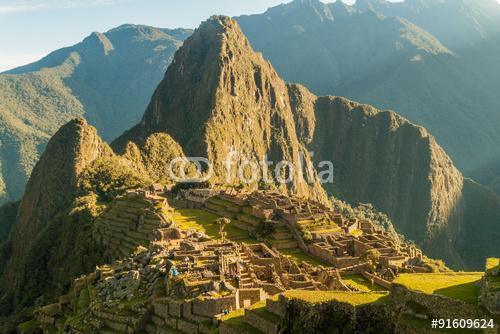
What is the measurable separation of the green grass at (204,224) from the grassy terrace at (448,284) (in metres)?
37.4

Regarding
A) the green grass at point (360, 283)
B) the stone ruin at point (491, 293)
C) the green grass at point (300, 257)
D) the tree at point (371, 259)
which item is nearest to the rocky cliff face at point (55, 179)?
the green grass at point (300, 257)

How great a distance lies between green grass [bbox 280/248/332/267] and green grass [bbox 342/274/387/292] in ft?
17.5

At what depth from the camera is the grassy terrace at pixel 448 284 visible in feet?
73.5

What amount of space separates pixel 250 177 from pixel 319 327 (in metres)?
151

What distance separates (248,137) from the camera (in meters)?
193

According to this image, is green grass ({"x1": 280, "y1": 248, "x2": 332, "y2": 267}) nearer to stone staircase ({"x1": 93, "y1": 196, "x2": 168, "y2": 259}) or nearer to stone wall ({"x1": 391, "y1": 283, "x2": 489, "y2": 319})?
stone staircase ({"x1": 93, "y1": 196, "x2": 168, "y2": 259})

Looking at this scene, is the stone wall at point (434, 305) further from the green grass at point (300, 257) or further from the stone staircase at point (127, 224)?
the stone staircase at point (127, 224)

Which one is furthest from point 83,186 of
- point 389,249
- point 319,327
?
point 319,327

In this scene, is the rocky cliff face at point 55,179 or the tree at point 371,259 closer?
the tree at point 371,259

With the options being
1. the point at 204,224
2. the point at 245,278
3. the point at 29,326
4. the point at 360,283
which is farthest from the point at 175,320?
the point at 204,224

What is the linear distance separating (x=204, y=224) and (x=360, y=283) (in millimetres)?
27873

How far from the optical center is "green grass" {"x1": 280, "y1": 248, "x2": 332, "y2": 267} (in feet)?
186

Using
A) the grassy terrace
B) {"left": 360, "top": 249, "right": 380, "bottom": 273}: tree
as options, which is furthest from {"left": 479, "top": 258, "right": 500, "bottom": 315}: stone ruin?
{"left": 360, "top": 249, "right": 380, "bottom": 273}: tree

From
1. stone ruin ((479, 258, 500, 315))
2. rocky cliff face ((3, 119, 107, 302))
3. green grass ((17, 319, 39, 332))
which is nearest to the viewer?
stone ruin ((479, 258, 500, 315))
